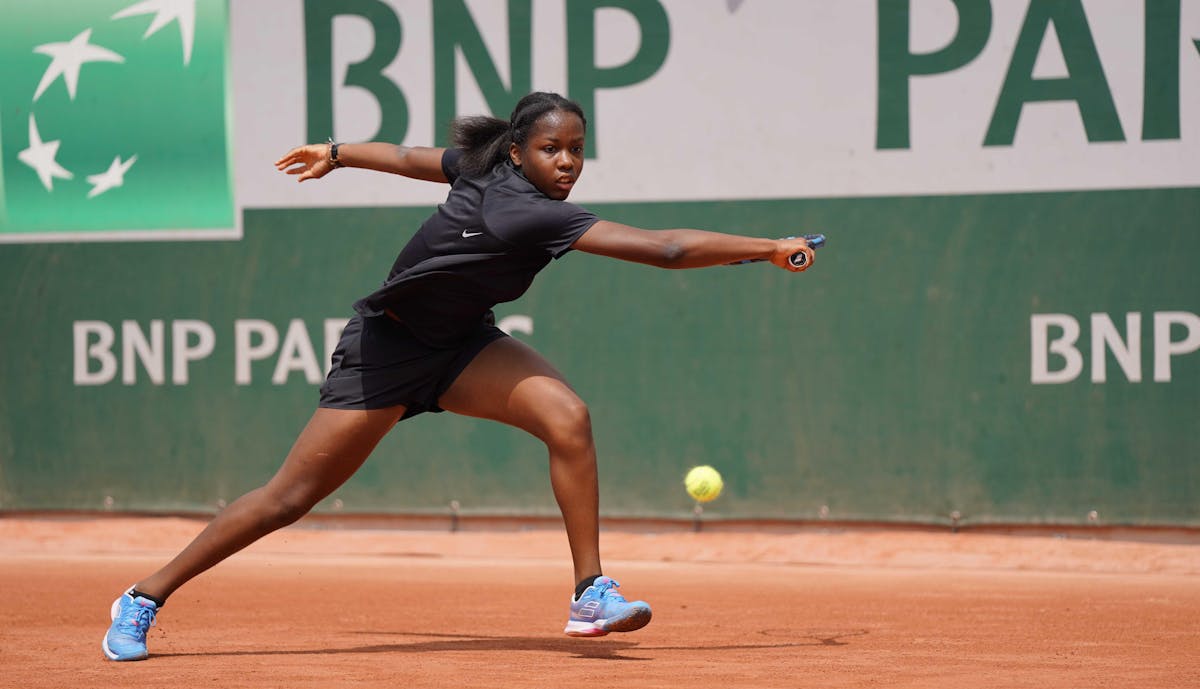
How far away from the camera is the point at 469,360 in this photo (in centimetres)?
460

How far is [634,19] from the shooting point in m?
8.43

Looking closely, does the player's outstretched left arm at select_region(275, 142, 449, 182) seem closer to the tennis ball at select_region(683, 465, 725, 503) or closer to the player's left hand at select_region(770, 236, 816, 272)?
the player's left hand at select_region(770, 236, 816, 272)

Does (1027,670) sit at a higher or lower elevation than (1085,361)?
lower

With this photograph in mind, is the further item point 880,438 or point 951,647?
point 880,438

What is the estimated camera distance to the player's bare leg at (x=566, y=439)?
14.1 ft

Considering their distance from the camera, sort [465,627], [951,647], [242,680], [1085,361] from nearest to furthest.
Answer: [242,680] → [951,647] → [465,627] → [1085,361]

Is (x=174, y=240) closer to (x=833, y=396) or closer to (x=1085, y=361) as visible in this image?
(x=833, y=396)

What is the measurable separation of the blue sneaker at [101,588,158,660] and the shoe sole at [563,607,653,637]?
1.27 metres

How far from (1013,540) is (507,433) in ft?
9.15

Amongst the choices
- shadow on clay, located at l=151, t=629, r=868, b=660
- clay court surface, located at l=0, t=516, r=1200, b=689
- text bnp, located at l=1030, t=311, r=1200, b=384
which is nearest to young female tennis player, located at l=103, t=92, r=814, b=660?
clay court surface, located at l=0, t=516, r=1200, b=689

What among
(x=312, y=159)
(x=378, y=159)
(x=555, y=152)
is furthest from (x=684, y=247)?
(x=312, y=159)

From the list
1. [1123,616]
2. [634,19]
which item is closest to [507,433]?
[634,19]

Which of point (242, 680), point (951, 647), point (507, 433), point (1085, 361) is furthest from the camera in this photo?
point (507, 433)

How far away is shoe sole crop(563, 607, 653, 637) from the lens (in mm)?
4191
